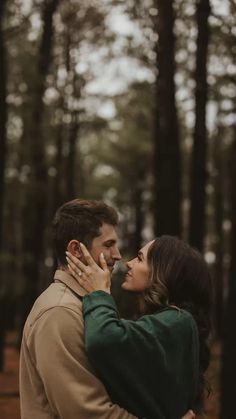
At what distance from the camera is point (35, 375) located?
Answer: 10.6ft

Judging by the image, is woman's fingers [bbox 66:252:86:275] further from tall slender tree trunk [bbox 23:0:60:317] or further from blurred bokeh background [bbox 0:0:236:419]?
tall slender tree trunk [bbox 23:0:60:317]

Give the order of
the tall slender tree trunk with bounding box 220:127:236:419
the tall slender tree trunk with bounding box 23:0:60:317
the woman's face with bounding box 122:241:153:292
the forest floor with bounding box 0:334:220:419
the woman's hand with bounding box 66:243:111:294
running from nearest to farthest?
the woman's hand with bounding box 66:243:111:294
the woman's face with bounding box 122:241:153:292
the tall slender tree trunk with bounding box 220:127:236:419
the forest floor with bounding box 0:334:220:419
the tall slender tree trunk with bounding box 23:0:60:317

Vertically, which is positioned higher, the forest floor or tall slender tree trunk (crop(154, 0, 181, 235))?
tall slender tree trunk (crop(154, 0, 181, 235))

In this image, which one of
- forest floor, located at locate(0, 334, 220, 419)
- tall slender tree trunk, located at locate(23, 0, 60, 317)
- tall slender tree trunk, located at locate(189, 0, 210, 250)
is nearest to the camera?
forest floor, located at locate(0, 334, 220, 419)

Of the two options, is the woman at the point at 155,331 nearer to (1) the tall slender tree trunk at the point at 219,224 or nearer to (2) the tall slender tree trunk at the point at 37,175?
(2) the tall slender tree trunk at the point at 37,175

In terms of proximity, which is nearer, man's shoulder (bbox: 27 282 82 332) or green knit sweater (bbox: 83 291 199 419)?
green knit sweater (bbox: 83 291 199 419)

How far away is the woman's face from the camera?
11.5 ft

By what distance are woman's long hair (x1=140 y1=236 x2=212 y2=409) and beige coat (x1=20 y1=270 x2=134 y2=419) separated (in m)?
0.43

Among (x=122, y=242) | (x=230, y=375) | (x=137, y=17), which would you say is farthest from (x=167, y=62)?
(x=122, y=242)

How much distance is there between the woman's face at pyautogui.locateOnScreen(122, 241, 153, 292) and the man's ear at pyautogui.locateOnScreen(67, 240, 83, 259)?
0.31 m

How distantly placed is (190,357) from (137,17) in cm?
1359

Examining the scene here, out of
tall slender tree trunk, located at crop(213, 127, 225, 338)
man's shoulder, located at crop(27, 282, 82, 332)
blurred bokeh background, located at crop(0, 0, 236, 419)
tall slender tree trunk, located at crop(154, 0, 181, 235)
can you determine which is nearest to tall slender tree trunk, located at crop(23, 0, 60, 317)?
blurred bokeh background, located at crop(0, 0, 236, 419)

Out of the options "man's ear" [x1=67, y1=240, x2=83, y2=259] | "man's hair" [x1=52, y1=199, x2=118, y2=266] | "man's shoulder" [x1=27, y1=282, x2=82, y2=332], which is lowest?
"man's shoulder" [x1=27, y1=282, x2=82, y2=332]

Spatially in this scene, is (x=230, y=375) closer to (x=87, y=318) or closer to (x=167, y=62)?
(x=167, y=62)
